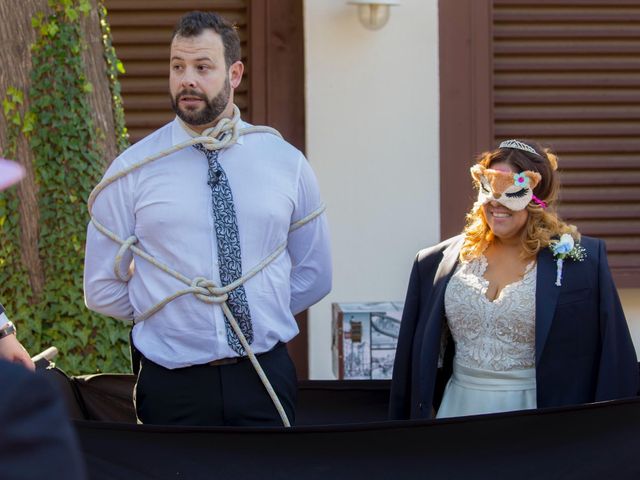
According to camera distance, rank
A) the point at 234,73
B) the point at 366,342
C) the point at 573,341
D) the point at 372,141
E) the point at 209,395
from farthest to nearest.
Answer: the point at 372,141 < the point at 366,342 < the point at 573,341 < the point at 234,73 < the point at 209,395

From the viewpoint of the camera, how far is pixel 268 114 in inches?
267

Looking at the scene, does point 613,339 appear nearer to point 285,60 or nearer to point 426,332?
point 426,332

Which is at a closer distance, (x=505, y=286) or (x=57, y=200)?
(x=505, y=286)

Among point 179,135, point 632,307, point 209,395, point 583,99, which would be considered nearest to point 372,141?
point 583,99

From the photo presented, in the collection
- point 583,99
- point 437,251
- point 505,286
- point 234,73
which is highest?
point 583,99

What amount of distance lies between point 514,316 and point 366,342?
151 centimetres

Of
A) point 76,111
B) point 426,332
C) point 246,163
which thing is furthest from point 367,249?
point 246,163

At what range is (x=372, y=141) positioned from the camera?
666 cm

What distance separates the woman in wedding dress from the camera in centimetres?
385

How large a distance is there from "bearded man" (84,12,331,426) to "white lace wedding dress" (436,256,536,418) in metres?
0.70

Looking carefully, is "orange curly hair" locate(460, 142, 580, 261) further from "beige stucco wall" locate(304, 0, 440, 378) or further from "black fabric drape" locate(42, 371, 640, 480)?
"beige stucco wall" locate(304, 0, 440, 378)

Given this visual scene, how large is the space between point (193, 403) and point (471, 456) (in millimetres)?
830

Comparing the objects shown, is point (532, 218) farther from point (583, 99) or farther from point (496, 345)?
point (583, 99)

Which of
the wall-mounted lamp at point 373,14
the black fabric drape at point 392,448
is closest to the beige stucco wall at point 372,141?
the wall-mounted lamp at point 373,14
